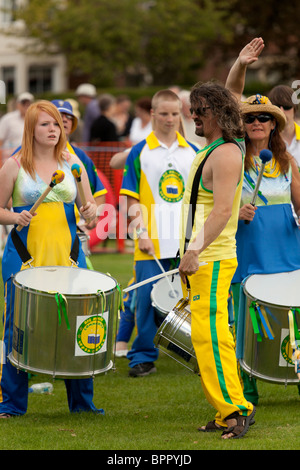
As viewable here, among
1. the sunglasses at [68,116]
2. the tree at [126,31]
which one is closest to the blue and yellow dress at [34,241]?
the sunglasses at [68,116]

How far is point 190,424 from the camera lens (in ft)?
17.9

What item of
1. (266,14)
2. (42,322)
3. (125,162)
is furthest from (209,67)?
(42,322)

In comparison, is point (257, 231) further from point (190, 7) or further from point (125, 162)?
point (190, 7)

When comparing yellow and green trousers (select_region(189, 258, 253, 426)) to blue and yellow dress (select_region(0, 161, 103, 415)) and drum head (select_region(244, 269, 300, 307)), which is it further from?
blue and yellow dress (select_region(0, 161, 103, 415))

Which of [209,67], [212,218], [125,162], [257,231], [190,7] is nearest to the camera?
[212,218]

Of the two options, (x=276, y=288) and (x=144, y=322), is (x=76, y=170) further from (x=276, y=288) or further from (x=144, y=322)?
(x=144, y=322)

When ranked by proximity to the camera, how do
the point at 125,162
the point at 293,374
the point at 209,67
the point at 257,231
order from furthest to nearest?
1. the point at 209,67
2. the point at 125,162
3. the point at 257,231
4. the point at 293,374

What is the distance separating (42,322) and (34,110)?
1398mm

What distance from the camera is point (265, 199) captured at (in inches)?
234

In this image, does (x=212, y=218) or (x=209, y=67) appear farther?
(x=209, y=67)

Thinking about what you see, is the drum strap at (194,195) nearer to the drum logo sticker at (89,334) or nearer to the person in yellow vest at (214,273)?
the person in yellow vest at (214,273)

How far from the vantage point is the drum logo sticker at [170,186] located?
23.4ft

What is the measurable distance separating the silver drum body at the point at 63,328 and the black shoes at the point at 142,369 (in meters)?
1.89

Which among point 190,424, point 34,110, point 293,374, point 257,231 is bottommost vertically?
point 190,424
